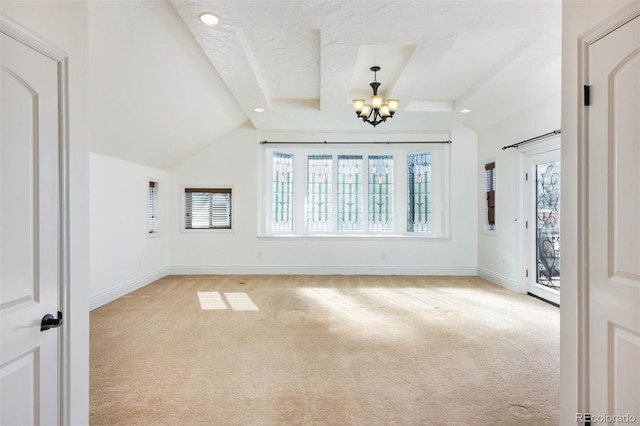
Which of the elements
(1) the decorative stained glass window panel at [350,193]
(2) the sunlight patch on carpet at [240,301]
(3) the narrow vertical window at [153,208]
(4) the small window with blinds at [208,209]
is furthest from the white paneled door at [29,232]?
(1) the decorative stained glass window panel at [350,193]

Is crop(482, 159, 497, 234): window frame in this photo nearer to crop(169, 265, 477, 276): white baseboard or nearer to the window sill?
the window sill

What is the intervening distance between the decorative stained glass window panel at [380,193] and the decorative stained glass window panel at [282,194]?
5.28 feet

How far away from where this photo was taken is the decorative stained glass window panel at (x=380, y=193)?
6430 mm

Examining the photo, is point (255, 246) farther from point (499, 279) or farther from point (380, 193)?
point (499, 279)

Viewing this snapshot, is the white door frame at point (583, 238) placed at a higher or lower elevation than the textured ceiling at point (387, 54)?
lower

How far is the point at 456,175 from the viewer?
608cm

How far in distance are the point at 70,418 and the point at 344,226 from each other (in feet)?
17.5

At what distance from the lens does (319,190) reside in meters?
6.49

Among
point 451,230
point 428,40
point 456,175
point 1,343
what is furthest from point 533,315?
point 1,343

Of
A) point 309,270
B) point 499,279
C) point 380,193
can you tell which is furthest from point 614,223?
point 309,270

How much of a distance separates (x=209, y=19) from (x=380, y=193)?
4523 millimetres

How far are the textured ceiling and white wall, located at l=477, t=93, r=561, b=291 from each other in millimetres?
223

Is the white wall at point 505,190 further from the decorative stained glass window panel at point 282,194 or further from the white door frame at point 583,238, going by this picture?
the decorative stained glass window panel at point 282,194

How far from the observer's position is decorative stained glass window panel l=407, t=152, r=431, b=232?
6.32 m
